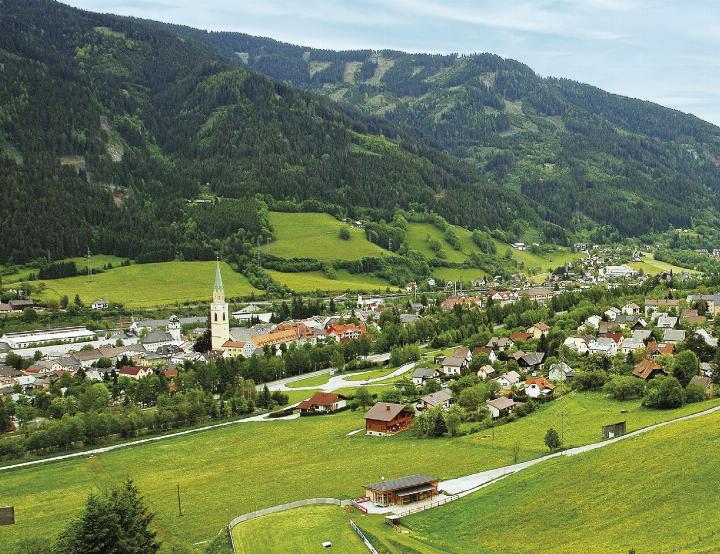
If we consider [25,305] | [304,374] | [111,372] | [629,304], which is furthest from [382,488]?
[25,305]

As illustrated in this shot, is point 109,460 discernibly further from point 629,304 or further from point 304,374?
point 629,304

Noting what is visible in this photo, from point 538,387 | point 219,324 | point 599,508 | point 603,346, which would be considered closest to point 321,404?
point 538,387

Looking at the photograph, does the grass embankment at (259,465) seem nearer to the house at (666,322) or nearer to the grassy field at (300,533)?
the grassy field at (300,533)

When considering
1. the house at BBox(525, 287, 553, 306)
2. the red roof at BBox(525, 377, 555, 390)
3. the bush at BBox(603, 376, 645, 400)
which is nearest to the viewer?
the bush at BBox(603, 376, 645, 400)

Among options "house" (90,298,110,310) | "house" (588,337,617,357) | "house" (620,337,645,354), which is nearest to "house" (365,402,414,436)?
"house" (588,337,617,357)

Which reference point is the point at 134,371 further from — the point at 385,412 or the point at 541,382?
the point at 541,382

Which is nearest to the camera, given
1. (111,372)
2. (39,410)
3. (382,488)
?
(382,488)

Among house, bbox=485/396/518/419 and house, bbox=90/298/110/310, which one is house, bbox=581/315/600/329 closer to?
house, bbox=485/396/518/419
